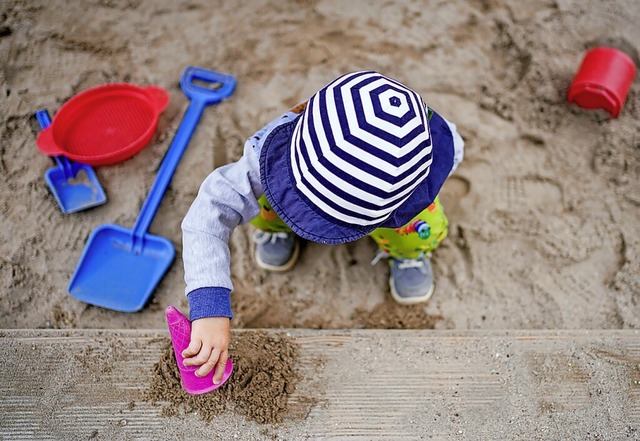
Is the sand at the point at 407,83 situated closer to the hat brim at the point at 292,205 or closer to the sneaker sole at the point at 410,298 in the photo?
the sneaker sole at the point at 410,298

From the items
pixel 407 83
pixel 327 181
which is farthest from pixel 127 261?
pixel 407 83

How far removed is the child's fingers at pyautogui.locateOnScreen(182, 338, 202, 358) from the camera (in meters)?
1.13

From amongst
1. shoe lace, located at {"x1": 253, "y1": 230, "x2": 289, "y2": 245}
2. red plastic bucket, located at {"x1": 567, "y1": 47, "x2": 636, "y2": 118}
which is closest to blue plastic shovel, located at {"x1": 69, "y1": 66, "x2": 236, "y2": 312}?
shoe lace, located at {"x1": 253, "y1": 230, "x2": 289, "y2": 245}

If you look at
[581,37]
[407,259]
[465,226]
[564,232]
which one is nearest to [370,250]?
[407,259]

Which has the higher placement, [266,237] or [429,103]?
[429,103]

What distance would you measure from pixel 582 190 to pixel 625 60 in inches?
18.3

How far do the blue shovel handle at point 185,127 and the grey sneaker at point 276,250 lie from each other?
324mm

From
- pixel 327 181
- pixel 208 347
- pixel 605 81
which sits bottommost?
pixel 208 347

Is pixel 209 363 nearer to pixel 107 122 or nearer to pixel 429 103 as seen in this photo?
pixel 107 122

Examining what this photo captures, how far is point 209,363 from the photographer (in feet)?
3.76

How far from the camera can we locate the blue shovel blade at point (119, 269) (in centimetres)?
154

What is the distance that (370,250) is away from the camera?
1.67 metres

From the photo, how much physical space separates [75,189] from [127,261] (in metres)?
0.30

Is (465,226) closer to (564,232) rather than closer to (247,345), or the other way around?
(564,232)
